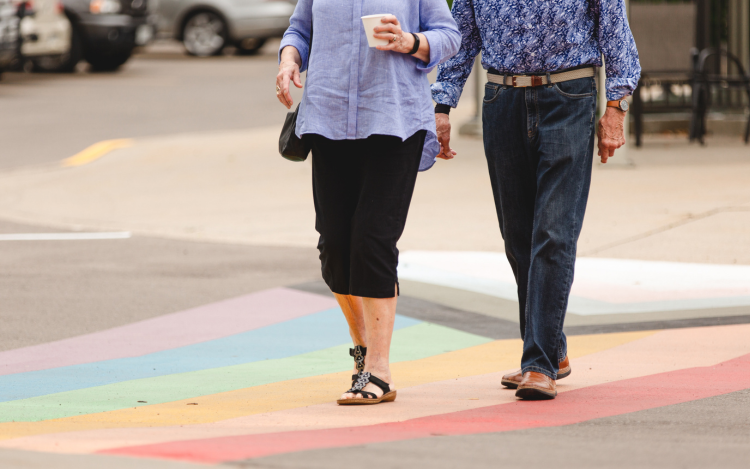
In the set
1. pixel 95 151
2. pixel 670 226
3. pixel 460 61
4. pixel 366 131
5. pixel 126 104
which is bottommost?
pixel 126 104

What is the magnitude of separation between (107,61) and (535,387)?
1896cm

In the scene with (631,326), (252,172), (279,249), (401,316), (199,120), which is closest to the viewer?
(631,326)

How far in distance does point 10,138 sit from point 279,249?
25.2 ft

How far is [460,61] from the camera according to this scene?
434 cm

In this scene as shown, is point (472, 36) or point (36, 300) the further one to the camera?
point (36, 300)

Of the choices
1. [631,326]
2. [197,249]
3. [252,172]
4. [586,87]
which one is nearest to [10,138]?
[252,172]

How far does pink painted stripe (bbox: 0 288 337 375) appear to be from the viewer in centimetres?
509

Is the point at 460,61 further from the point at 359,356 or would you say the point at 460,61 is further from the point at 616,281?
the point at 616,281

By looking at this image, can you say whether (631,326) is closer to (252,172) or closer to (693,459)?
(693,459)

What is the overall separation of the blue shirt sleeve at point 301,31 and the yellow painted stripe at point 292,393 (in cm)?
126

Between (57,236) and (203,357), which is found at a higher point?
(203,357)

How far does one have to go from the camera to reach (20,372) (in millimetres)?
4770

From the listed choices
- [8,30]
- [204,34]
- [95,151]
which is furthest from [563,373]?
[204,34]

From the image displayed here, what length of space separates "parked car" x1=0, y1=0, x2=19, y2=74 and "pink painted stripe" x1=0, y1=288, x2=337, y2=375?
1138 centimetres
